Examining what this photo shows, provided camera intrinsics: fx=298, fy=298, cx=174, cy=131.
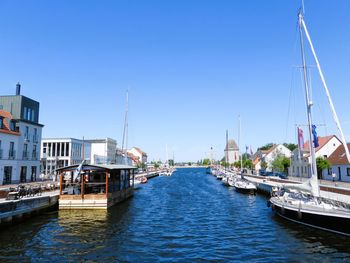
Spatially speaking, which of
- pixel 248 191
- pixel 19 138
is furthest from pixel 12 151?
pixel 248 191

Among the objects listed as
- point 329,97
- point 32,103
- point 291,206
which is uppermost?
point 32,103

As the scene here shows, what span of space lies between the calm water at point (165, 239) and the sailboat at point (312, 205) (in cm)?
78

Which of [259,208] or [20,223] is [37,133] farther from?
[259,208]

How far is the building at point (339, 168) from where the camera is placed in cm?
5634

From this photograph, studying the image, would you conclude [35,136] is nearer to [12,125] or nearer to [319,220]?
[12,125]

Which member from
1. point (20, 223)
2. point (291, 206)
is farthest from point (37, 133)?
point (291, 206)

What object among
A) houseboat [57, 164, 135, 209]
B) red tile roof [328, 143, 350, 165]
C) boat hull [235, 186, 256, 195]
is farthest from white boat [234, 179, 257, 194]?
houseboat [57, 164, 135, 209]

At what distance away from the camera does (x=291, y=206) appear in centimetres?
2662

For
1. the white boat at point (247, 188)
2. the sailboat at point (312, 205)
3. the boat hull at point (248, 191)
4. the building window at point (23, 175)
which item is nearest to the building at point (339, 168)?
the white boat at point (247, 188)

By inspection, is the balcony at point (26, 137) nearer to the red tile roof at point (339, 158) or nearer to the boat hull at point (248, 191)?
the boat hull at point (248, 191)

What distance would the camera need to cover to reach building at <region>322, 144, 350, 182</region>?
56.3 metres

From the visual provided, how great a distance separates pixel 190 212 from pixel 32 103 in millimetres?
38742

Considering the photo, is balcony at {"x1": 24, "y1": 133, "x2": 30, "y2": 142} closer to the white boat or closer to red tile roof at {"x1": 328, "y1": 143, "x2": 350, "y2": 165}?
the white boat

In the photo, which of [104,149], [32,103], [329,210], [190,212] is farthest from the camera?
[104,149]
